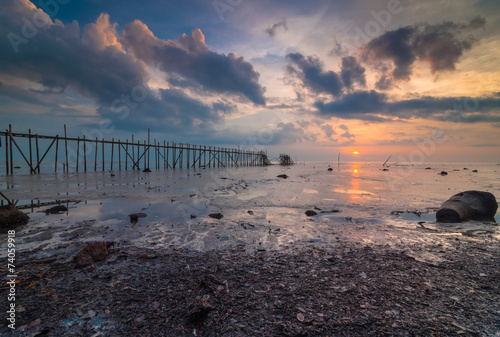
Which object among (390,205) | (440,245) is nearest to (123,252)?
(440,245)

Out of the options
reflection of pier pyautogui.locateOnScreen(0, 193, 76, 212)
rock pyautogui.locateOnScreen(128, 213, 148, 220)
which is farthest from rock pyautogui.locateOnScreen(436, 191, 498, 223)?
reflection of pier pyautogui.locateOnScreen(0, 193, 76, 212)

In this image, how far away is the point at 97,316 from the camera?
241 centimetres

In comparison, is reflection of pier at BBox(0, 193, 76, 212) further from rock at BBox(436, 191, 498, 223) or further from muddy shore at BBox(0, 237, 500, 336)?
rock at BBox(436, 191, 498, 223)

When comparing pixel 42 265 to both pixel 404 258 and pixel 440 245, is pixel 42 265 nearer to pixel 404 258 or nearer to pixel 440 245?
pixel 404 258

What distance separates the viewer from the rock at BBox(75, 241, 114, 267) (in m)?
3.57

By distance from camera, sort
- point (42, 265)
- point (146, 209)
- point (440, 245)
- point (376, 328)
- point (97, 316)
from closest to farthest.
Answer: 1. point (376, 328)
2. point (97, 316)
3. point (42, 265)
4. point (440, 245)
5. point (146, 209)

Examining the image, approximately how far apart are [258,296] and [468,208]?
907 cm

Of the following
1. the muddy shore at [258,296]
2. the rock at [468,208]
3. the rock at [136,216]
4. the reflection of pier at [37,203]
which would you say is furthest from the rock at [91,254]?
the rock at [468,208]

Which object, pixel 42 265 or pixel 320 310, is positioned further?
pixel 42 265

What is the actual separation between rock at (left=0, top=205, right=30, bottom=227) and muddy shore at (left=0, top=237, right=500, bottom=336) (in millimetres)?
2775

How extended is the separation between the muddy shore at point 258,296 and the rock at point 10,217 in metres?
2.77

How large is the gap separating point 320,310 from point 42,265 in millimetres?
4428

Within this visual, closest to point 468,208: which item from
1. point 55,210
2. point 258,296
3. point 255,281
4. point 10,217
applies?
point 255,281

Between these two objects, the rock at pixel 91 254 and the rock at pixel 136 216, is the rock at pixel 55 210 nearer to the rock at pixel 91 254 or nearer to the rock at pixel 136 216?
the rock at pixel 136 216
